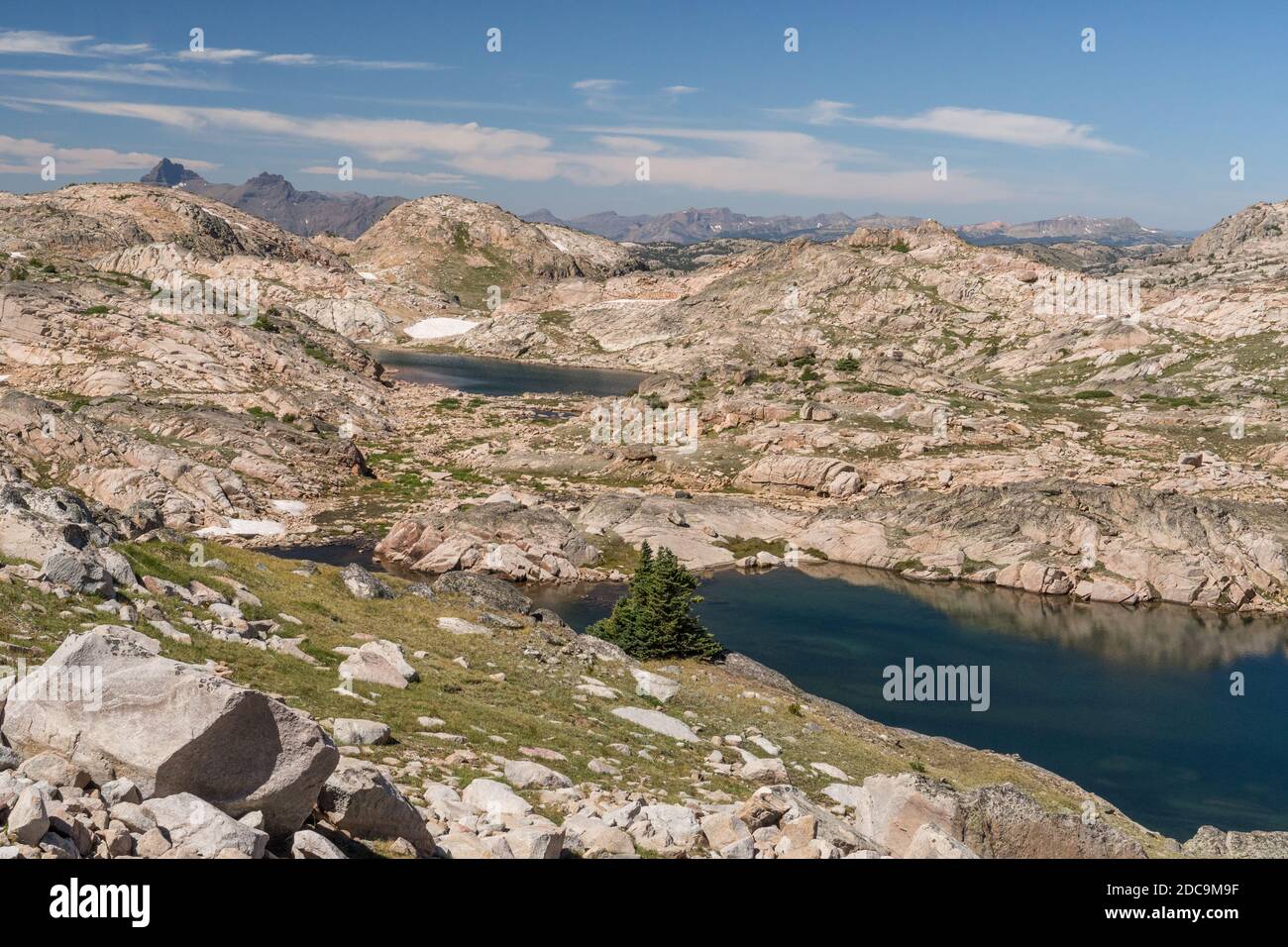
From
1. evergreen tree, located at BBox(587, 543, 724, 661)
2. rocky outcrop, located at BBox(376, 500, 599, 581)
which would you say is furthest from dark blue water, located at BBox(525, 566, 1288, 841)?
evergreen tree, located at BBox(587, 543, 724, 661)

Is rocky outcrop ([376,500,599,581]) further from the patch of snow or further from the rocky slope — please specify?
the rocky slope

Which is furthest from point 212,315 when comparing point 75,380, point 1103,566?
point 1103,566

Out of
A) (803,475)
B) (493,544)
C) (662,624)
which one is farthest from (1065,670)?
(493,544)

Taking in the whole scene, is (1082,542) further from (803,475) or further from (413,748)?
(413,748)

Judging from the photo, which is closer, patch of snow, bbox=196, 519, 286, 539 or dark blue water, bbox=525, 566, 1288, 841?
dark blue water, bbox=525, 566, 1288, 841

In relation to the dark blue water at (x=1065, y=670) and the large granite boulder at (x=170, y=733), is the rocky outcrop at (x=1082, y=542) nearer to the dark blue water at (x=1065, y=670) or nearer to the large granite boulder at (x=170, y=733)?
the dark blue water at (x=1065, y=670)
